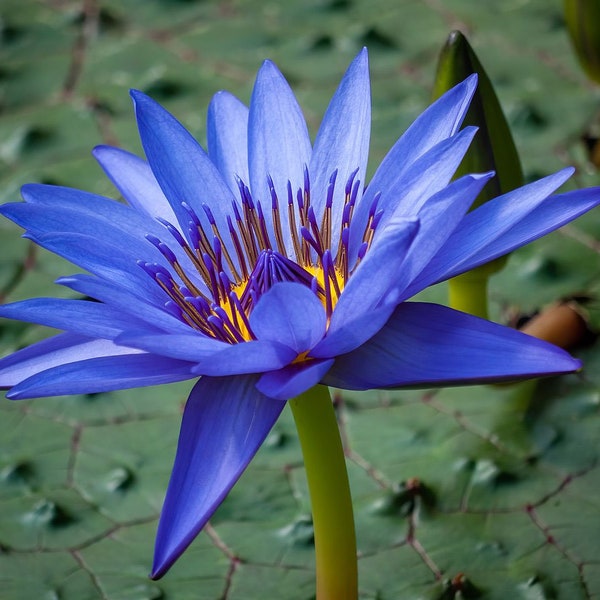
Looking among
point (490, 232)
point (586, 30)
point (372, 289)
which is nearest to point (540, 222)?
point (490, 232)

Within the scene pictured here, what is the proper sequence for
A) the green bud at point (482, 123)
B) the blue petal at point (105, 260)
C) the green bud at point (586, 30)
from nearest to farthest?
1. the blue petal at point (105, 260)
2. the green bud at point (482, 123)
3. the green bud at point (586, 30)

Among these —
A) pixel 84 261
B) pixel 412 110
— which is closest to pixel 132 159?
pixel 84 261

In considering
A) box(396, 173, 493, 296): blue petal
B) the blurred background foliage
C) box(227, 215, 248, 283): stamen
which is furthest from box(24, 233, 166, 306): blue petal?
the blurred background foliage

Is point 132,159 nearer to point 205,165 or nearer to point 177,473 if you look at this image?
point 205,165

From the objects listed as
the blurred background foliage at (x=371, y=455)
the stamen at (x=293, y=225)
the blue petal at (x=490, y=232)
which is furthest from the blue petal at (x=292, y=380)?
the blurred background foliage at (x=371, y=455)

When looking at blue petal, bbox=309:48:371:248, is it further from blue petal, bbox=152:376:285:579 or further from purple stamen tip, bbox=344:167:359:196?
blue petal, bbox=152:376:285:579

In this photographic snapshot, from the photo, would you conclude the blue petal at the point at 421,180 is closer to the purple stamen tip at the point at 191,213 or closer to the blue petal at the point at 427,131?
the blue petal at the point at 427,131
